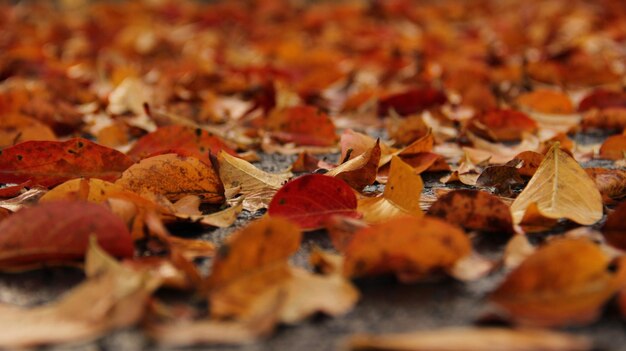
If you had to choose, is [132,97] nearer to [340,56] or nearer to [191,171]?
[191,171]

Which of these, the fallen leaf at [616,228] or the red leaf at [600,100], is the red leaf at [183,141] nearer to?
the fallen leaf at [616,228]

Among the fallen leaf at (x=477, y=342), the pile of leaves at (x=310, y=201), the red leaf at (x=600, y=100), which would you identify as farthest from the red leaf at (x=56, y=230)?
the red leaf at (x=600, y=100)

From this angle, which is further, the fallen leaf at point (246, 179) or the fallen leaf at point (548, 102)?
the fallen leaf at point (548, 102)

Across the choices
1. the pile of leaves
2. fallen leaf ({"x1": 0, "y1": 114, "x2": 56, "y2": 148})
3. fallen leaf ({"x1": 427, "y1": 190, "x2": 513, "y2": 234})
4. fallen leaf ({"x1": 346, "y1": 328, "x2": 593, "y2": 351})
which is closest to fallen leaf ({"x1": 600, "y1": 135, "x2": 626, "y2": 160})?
the pile of leaves

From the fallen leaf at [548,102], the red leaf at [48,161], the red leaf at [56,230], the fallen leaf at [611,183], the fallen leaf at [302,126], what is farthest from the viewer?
the fallen leaf at [548,102]

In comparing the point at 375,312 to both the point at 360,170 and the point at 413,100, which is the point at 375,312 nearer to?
the point at 360,170

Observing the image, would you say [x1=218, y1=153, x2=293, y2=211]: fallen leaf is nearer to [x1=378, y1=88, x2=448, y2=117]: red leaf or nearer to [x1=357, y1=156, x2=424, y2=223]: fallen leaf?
[x1=357, y1=156, x2=424, y2=223]: fallen leaf

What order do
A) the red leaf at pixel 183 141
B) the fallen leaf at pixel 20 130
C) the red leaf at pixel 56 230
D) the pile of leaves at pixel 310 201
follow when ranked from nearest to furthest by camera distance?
the pile of leaves at pixel 310 201 → the red leaf at pixel 56 230 → the red leaf at pixel 183 141 → the fallen leaf at pixel 20 130

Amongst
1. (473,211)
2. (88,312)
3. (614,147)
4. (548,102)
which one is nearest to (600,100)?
(548,102)
